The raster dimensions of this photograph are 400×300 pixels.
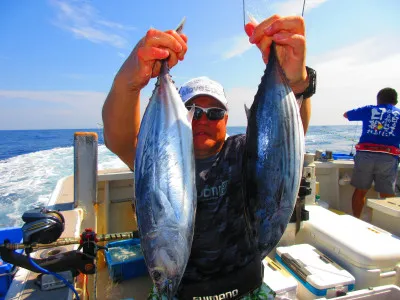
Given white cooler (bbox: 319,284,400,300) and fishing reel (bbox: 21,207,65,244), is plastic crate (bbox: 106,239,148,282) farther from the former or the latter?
white cooler (bbox: 319,284,400,300)

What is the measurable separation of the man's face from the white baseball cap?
1.2 inches

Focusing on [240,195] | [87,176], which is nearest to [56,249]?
[87,176]

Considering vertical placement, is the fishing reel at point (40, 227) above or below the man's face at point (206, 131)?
below

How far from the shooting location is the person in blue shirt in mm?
4664

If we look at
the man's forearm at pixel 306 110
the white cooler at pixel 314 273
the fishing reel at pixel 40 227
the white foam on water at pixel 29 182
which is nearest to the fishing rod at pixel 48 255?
the fishing reel at pixel 40 227

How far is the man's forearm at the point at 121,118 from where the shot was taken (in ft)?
4.29

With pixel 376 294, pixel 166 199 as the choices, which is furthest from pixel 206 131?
pixel 376 294

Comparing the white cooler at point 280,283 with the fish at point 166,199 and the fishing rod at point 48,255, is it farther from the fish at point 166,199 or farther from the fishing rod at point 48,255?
the fish at point 166,199

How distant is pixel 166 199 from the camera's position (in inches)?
41.6

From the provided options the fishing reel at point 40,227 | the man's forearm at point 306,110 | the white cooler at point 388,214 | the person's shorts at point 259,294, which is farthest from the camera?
the white cooler at point 388,214

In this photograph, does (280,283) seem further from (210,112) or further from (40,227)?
(40,227)

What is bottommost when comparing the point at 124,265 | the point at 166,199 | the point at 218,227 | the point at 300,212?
the point at 124,265

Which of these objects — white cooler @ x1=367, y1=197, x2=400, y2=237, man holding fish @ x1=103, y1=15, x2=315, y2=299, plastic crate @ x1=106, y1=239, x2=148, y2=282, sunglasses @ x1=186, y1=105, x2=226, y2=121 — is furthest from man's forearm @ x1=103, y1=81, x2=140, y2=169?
white cooler @ x1=367, y1=197, x2=400, y2=237

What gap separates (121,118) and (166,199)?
1.66 ft
